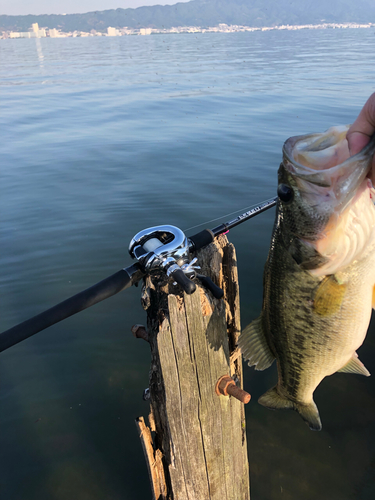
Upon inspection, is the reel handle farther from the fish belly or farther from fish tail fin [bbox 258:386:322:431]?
fish tail fin [bbox 258:386:322:431]

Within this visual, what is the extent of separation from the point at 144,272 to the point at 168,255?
309 millimetres

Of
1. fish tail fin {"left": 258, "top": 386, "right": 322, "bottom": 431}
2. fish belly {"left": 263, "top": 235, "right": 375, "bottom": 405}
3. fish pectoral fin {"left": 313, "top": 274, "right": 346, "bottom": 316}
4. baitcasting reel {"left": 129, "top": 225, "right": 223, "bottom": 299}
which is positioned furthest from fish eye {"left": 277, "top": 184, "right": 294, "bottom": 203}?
fish tail fin {"left": 258, "top": 386, "right": 322, "bottom": 431}

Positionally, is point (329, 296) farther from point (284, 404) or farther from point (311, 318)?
point (284, 404)

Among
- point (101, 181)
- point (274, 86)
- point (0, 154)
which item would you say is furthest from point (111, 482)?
point (274, 86)

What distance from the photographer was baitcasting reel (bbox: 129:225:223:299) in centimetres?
217

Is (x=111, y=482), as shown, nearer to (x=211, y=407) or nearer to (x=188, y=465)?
(x=188, y=465)

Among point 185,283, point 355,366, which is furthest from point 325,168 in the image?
point 355,366

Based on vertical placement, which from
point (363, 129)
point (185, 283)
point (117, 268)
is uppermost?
point (363, 129)

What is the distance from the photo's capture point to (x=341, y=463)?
3.83 m

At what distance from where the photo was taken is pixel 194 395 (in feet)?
7.52

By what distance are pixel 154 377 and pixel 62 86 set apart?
1133 inches

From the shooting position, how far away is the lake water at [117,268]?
12.8 ft

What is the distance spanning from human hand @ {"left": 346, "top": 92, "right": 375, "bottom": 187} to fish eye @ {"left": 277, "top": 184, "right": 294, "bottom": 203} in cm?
36

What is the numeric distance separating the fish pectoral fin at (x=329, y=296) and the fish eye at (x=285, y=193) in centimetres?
51
